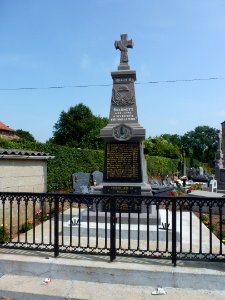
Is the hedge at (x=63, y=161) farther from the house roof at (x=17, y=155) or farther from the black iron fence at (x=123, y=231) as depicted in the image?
the black iron fence at (x=123, y=231)

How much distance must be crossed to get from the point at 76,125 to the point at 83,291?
39703 millimetres

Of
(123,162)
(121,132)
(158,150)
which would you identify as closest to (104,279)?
(123,162)

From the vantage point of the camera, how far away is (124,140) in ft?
25.0

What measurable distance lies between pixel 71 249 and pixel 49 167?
8.87 meters

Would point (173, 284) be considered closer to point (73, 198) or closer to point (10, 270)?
point (73, 198)

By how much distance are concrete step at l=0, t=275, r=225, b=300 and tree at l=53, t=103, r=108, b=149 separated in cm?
3554

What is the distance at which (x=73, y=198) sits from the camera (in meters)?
4.69

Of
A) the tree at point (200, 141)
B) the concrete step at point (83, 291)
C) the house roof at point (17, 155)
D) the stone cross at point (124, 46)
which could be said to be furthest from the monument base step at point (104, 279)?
the tree at point (200, 141)

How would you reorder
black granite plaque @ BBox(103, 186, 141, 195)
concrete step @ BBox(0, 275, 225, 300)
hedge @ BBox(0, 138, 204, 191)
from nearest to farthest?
concrete step @ BBox(0, 275, 225, 300)
black granite plaque @ BBox(103, 186, 141, 195)
hedge @ BBox(0, 138, 204, 191)

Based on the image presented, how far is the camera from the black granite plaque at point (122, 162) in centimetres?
761

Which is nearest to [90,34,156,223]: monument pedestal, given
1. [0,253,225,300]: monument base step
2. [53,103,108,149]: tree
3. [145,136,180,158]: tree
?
[0,253,225,300]: monument base step

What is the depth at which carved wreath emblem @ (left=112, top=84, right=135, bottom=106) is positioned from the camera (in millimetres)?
7977

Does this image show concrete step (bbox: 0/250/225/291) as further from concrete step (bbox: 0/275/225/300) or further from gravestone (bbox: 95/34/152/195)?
gravestone (bbox: 95/34/152/195)

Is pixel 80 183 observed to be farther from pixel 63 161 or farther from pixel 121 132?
pixel 121 132
